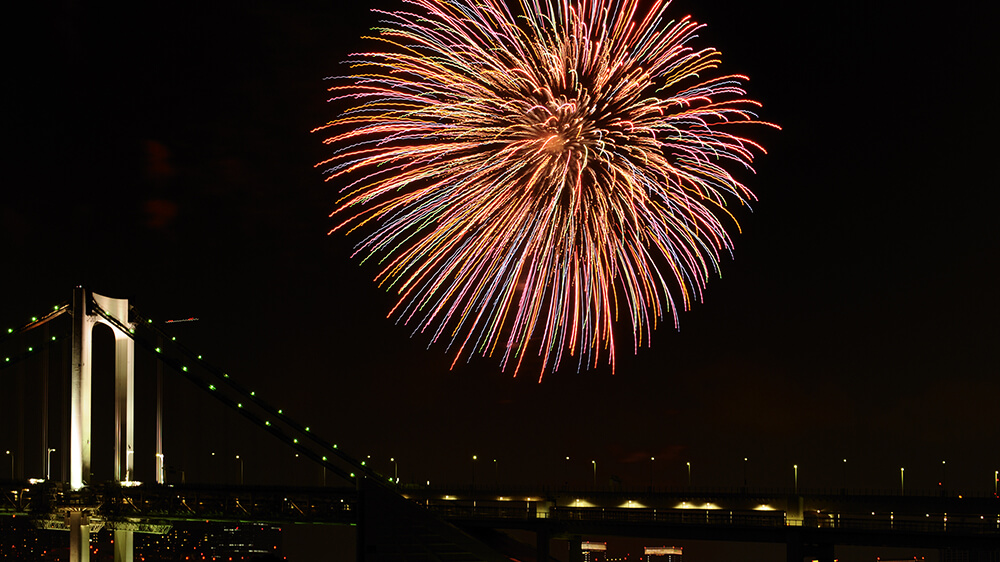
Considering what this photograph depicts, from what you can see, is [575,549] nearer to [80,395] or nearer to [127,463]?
[127,463]

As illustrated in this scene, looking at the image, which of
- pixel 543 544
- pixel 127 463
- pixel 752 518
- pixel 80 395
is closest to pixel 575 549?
pixel 543 544

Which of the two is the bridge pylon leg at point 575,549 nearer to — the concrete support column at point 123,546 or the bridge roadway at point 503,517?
the bridge roadway at point 503,517

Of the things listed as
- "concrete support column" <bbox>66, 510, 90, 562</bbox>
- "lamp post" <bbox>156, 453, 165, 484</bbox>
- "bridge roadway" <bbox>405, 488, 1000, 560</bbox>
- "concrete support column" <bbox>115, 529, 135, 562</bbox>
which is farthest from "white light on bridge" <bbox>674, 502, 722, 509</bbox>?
"concrete support column" <bbox>66, 510, 90, 562</bbox>

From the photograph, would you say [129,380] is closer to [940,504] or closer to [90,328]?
[90,328]

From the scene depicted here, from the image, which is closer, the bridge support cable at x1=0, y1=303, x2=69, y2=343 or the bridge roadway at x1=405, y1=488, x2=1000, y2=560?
the bridge roadway at x1=405, y1=488, x2=1000, y2=560

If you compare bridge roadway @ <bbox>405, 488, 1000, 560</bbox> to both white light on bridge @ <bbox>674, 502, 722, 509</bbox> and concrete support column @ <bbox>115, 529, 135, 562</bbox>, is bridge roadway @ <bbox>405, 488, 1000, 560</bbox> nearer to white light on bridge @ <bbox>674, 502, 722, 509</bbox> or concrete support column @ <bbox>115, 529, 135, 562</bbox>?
white light on bridge @ <bbox>674, 502, 722, 509</bbox>

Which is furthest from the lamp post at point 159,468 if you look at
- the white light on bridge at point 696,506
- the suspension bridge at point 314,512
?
the white light on bridge at point 696,506
